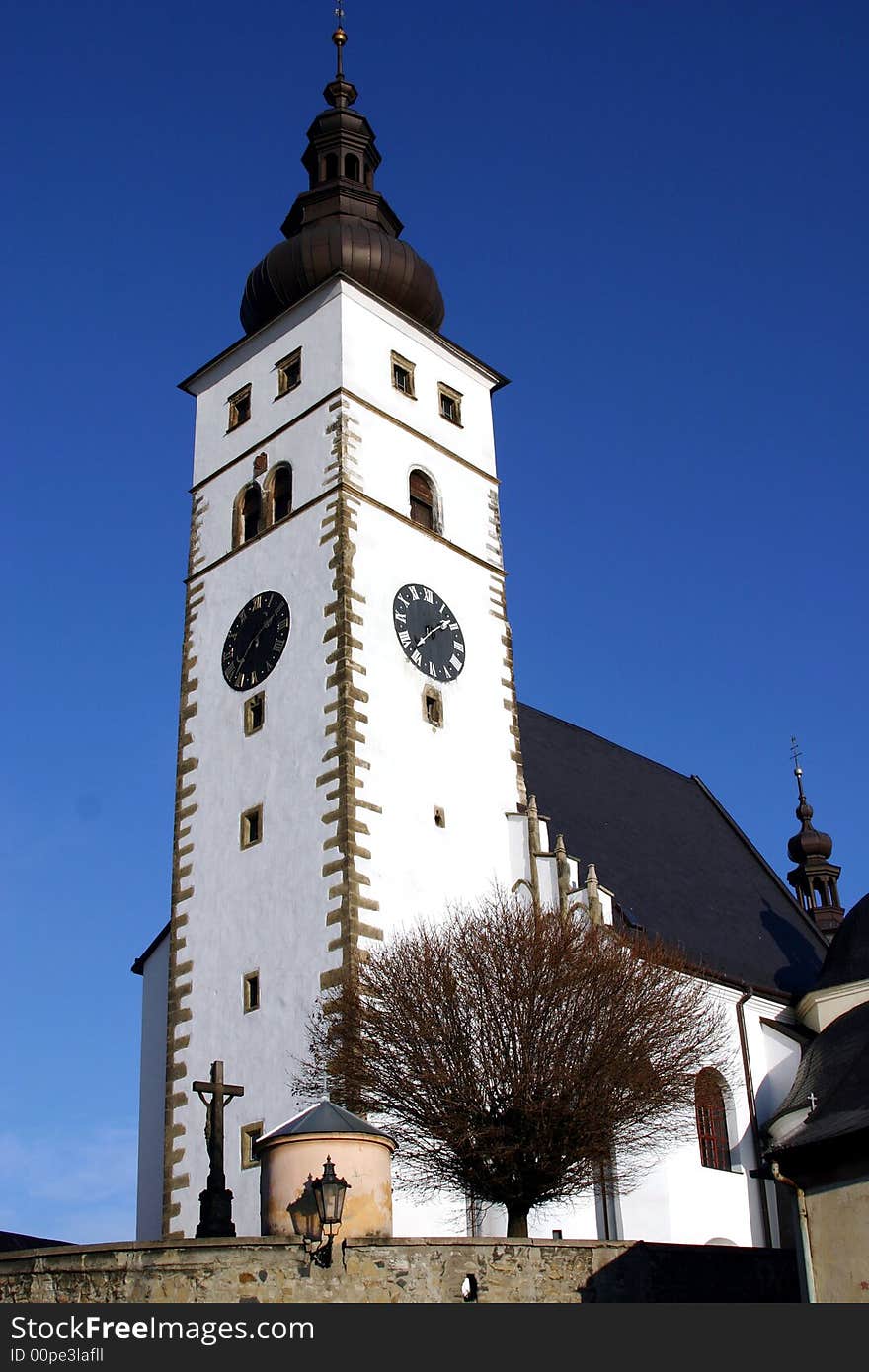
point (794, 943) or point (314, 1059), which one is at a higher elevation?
point (794, 943)

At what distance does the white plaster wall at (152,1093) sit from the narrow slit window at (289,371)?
436 inches

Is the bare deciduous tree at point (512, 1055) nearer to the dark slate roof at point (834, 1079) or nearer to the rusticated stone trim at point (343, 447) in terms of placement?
the dark slate roof at point (834, 1079)

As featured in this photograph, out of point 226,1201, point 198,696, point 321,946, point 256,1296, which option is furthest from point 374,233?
point 256,1296

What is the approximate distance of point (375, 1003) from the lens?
21.8m

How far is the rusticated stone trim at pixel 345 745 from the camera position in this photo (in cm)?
2288

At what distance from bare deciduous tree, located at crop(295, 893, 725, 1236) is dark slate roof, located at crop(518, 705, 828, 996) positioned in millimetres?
6582

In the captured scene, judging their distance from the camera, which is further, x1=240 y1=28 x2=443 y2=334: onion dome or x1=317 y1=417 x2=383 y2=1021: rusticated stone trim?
x1=240 y1=28 x2=443 y2=334: onion dome

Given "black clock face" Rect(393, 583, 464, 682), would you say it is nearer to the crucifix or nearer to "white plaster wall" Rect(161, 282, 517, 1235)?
"white plaster wall" Rect(161, 282, 517, 1235)

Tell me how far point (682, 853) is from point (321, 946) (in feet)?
42.3

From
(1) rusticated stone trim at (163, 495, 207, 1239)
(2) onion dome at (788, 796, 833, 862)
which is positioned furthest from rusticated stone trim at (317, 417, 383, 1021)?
(2) onion dome at (788, 796, 833, 862)

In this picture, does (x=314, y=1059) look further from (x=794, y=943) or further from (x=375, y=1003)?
(x=794, y=943)

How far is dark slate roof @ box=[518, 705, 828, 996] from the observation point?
30016 millimetres
